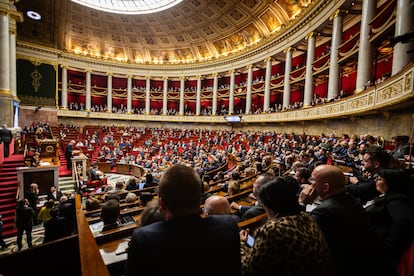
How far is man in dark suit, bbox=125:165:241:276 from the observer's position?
89cm

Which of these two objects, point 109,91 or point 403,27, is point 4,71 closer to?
point 109,91

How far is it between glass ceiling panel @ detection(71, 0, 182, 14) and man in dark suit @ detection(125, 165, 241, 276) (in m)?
22.6

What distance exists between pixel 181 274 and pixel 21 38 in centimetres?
2515

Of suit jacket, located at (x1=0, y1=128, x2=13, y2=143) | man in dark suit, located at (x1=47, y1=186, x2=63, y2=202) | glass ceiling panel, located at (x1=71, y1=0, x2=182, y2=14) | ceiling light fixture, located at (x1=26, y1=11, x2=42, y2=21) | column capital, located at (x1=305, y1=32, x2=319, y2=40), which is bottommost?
man in dark suit, located at (x1=47, y1=186, x2=63, y2=202)

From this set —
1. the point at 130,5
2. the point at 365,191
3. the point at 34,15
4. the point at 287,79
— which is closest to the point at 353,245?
the point at 365,191

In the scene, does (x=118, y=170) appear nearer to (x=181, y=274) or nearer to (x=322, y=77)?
(x=181, y=274)

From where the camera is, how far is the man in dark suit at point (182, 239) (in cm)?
89

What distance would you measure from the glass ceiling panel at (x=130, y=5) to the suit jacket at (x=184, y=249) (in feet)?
74.6

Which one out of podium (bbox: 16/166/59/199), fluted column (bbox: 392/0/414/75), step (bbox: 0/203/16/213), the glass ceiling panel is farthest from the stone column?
fluted column (bbox: 392/0/414/75)

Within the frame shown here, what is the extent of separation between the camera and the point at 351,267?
1392 millimetres

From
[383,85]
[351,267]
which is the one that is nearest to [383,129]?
[383,85]

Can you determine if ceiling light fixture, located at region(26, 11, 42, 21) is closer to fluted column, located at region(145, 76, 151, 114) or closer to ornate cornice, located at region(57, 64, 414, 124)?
fluted column, located at region(145, 76, 151, 114)

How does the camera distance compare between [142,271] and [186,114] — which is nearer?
[142,271]

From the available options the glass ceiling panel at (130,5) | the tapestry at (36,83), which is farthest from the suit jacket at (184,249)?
the tapestry at (36,83)
